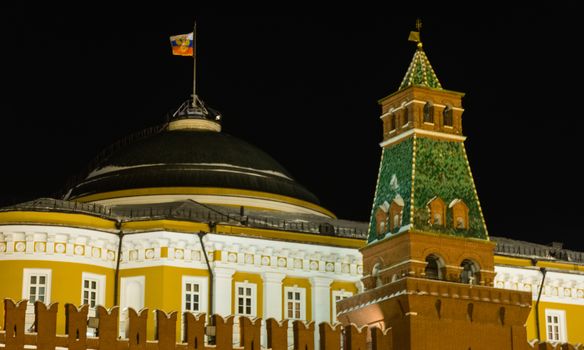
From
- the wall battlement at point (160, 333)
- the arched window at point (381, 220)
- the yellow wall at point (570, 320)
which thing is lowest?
the wall battlement at point (160, 333)

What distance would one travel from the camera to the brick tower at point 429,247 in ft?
159

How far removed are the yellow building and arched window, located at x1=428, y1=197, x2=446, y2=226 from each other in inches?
64.0

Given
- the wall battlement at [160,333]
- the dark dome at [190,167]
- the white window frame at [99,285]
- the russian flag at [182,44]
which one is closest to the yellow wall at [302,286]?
the dark dome at [190,167]

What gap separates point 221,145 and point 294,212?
4529 mm

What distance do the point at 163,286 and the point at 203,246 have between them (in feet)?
7.38

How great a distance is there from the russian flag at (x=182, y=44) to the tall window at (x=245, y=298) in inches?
489

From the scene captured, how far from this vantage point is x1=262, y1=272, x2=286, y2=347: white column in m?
56.6

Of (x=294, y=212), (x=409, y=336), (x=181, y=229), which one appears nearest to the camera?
(x=409, y=336)

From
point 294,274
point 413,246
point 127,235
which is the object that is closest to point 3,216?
point 127,235

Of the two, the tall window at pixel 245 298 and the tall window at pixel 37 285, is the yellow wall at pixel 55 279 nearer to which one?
the tall window at pixel 37 285

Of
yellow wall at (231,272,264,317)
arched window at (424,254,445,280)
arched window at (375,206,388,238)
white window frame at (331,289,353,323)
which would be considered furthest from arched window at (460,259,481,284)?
yellow wall at (231,272,264,317)

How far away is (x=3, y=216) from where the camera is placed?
5481 cm

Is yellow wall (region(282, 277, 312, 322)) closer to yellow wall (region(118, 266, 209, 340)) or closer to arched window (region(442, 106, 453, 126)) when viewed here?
yellow wall (region(118, 266, 209, 340))

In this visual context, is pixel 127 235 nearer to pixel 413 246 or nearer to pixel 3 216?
pixel 3 216
